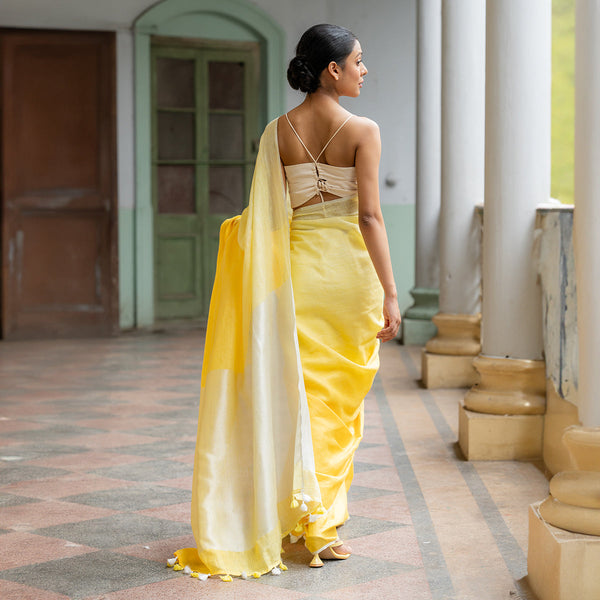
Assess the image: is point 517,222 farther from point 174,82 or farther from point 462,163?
point 174,82

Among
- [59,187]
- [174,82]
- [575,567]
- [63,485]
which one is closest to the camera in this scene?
[575,567]

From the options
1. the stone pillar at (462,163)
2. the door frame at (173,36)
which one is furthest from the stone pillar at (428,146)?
the door frame at (173,36)

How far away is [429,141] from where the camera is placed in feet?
23.3

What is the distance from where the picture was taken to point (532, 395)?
3.87 metres

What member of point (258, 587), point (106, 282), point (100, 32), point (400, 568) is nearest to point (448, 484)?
point (400, 568)

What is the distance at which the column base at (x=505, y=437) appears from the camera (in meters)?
3.86

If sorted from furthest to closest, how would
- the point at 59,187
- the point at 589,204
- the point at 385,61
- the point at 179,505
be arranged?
the point at 385,61
the point at 59,187
the point at 179,505
the point at 589,204

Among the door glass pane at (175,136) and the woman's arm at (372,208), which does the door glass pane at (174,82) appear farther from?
the woman's arm at (372,208)

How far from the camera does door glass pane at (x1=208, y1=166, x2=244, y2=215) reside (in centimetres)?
887

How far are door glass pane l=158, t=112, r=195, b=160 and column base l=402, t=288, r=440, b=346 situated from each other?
2674mm

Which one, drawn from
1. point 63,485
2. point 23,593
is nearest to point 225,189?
point 63,485

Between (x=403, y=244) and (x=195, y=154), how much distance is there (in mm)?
2204

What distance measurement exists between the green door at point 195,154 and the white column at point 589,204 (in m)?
6.61

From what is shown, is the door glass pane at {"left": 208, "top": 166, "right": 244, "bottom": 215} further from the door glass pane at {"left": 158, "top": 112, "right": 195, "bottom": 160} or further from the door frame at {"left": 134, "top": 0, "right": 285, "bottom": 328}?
the door frame at {"left": 134, "top": 0, "right": 285, "bottom": 328}
